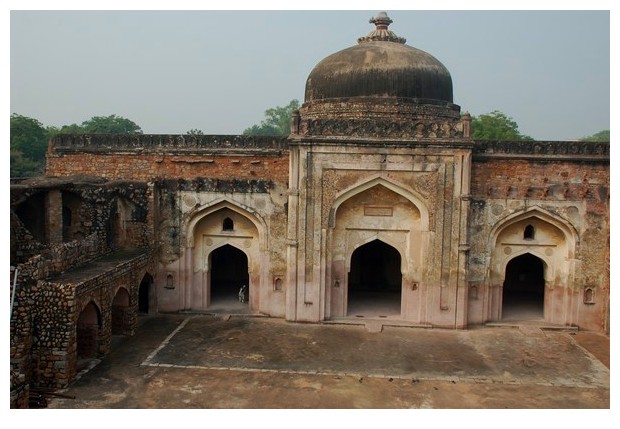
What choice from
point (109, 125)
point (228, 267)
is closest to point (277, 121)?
point (109, 125)

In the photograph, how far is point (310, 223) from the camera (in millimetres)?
9969

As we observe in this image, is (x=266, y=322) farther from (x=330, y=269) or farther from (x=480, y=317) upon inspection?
(x=480, y=317)

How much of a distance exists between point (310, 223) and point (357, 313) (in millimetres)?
1946

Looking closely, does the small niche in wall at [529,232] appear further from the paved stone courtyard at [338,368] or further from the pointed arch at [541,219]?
the paved stone courtyard at [338,368]

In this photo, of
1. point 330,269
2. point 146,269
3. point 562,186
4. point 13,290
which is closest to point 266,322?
point 330,269

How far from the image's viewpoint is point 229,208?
416 inches

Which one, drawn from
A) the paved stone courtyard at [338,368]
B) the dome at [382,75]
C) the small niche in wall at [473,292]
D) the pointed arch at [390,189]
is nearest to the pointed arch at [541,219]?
the small niche in wall at [473,292]

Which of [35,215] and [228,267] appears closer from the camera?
[35,215]

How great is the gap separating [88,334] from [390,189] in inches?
206

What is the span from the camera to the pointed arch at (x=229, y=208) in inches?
410

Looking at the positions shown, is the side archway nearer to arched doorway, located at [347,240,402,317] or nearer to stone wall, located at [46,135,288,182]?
arched doorway, located at [347,240,402,317]

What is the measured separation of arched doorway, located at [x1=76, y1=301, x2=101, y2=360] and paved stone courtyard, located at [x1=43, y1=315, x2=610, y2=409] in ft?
0.92

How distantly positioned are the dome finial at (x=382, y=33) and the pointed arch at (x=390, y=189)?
3755 millimetres

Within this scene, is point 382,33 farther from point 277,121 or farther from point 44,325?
point 277,121
